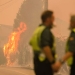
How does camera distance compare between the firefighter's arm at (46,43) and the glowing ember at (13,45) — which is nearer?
the firefighter's arm at (46,43)

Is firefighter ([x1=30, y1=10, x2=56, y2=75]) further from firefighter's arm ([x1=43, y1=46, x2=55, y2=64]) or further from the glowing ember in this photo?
the glowing ember

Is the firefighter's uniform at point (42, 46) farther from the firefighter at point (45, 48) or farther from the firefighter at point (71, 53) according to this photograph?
the firefighter at point (71, 53)

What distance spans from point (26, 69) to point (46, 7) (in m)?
1.59

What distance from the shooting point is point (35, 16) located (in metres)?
6.35

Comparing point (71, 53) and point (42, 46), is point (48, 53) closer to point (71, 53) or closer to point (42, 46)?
point (42, 46)

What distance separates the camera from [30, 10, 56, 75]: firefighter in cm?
242

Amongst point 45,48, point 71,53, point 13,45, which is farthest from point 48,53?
point 13,45

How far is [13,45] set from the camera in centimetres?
676

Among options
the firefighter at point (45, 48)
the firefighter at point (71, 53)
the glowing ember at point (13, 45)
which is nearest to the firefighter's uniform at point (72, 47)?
the firefighter at point (71, 53)

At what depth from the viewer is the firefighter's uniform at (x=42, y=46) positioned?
7.97 ft

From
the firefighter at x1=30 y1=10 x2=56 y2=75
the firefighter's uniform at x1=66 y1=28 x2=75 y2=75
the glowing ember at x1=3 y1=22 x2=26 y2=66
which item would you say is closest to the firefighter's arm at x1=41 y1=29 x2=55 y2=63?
the firefighter at x1=30 y1=10 x2=56 y2=75

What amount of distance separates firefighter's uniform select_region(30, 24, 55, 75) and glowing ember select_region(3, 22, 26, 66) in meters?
4.11

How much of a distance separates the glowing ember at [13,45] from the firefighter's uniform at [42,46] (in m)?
4.11

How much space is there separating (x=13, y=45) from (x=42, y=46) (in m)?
4.38
